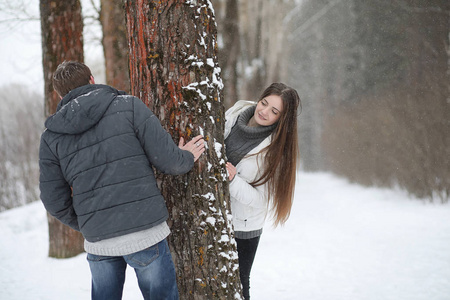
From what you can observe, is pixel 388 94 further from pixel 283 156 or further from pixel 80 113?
pixel 80 113

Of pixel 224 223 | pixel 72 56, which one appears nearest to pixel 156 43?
pixel 224 223

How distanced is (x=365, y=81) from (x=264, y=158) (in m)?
12.0

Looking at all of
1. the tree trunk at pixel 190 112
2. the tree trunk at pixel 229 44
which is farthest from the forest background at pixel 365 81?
the tree trunk at pixel 190 112

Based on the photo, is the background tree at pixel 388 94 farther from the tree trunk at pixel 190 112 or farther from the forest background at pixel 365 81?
the tree trunk at pixel 190 112

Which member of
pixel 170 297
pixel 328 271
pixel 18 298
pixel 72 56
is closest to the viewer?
pixel 170 297

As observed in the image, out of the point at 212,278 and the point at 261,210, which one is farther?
the point at 261,210

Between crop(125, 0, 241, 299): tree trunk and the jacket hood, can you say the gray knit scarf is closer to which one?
crop(125, 0, 241, 299): tree trunk

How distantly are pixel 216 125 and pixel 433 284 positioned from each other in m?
3.55

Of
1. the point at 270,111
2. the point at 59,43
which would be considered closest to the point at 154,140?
the point at 270,111

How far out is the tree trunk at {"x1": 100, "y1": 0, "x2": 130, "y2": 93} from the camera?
5703 mm

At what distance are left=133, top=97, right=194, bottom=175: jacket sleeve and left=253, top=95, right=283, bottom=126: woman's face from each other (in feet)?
2.84

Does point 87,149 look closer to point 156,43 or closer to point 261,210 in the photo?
point 156,43

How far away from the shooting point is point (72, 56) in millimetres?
4941

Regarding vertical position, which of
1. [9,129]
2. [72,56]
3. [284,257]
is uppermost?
[72,56]
